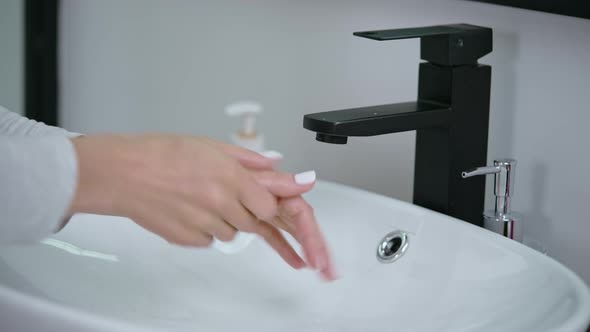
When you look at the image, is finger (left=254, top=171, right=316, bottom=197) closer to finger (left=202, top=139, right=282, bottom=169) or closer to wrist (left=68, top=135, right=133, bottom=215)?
finger (left=202, top=139, right=282, bottom=169)

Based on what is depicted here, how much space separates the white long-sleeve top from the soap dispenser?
1.40 feet

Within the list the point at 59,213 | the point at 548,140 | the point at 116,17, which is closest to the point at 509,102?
the point at 548,140

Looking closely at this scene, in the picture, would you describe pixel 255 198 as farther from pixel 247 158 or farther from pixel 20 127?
pixel 20 127

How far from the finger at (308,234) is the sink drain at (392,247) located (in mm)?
184

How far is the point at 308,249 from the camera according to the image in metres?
0.78

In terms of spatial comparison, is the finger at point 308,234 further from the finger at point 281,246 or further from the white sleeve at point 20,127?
the white sleeve at point 20,127

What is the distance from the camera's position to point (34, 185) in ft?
2.15

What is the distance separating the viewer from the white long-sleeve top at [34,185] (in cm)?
65

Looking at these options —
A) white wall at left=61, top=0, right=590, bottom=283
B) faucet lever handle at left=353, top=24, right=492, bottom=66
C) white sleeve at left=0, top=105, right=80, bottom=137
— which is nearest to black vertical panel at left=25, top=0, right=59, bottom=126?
white wall at left=61, top=0, right=590, bottom=283

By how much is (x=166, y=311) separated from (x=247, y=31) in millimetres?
536

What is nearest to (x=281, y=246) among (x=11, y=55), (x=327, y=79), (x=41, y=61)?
(x=327, y=79)

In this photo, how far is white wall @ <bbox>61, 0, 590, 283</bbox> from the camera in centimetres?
101

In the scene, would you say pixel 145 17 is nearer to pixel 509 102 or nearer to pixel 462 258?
pixel 509 102

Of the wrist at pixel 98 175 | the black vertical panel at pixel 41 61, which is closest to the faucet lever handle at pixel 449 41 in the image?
the wrist at pixel 98 175
